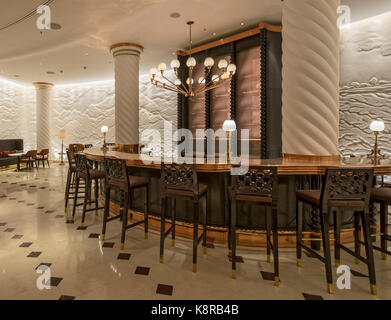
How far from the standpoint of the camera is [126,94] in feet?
21.5

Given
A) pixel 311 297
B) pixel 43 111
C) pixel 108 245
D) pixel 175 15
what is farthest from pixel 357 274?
pixel 43 111

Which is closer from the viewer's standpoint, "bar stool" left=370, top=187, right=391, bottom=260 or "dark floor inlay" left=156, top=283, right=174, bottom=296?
"dark floor inlay" left=156, top=283, right=174, bottom=296

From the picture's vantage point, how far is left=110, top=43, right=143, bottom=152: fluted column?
6.48 meters

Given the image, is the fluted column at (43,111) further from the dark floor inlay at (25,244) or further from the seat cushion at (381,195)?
the seat cushion at (381,195)

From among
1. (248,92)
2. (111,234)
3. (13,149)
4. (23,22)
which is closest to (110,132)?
(13,149)

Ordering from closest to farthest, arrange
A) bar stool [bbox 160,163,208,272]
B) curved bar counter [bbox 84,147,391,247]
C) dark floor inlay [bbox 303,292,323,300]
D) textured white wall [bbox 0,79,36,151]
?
dark floor inlay [bbox 303,292,323,300] < bar stool [bbox 160,163,208,272] < curved bar counter [bbox 84,147,391,247] < textured white wall [bbox 0,79,36,151]

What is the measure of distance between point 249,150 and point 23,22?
5.46 meters

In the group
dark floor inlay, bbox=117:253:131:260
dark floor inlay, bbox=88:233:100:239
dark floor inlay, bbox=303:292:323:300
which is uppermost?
dark floor inlay, bbox=88:233:100:239

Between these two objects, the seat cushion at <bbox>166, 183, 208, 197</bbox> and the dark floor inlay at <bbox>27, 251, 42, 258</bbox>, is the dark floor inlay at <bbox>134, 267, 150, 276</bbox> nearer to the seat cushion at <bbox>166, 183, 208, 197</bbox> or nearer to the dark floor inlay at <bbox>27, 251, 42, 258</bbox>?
the seat cushion at <bbox>166, 183, 208, 197</bbox>

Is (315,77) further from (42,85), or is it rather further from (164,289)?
(42,85)

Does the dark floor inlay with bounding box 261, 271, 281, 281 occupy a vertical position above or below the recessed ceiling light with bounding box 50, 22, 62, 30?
below

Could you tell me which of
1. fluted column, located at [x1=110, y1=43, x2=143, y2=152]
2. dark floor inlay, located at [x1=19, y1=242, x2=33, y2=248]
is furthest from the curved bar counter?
fluted column, located at [x1=110, y1=43, x2=143, y2=152]

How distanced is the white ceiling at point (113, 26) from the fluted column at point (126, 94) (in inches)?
14.6
